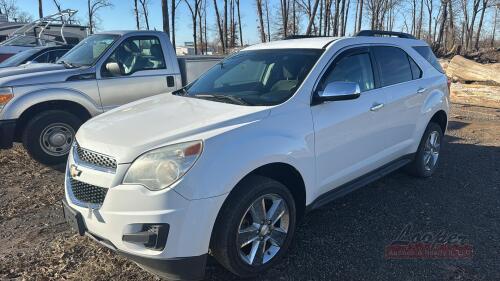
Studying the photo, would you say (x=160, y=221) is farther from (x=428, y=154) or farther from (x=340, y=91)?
(x=428, y=154)

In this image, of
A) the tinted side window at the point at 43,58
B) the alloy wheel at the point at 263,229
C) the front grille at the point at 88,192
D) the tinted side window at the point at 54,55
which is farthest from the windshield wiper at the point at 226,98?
the tinted side window at the point at 54,55

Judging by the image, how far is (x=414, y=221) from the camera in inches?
162

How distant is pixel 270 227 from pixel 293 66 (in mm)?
1482

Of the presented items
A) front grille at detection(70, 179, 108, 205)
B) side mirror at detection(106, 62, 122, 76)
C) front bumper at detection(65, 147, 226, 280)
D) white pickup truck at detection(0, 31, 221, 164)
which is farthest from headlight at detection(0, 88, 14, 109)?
front bumper at detection(65, 147, 226, 280)

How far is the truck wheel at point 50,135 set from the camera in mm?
5746

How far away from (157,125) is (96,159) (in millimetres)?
484

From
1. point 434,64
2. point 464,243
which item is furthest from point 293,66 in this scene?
point 434,64

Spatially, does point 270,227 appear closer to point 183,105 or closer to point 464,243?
point 183,105

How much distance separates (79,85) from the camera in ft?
19.6

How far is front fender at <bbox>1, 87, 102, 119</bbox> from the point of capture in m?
5.55

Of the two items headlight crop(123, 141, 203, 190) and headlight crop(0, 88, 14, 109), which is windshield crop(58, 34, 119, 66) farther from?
headlight crop(123, 141, 203, 190)

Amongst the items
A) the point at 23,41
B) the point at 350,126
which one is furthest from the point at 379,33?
the point at 23,41

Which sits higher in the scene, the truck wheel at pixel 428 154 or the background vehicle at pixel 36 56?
the background vehicle at pixel 36 56

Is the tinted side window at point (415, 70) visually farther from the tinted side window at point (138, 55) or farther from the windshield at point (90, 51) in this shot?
the windshield at point (90, 51)
